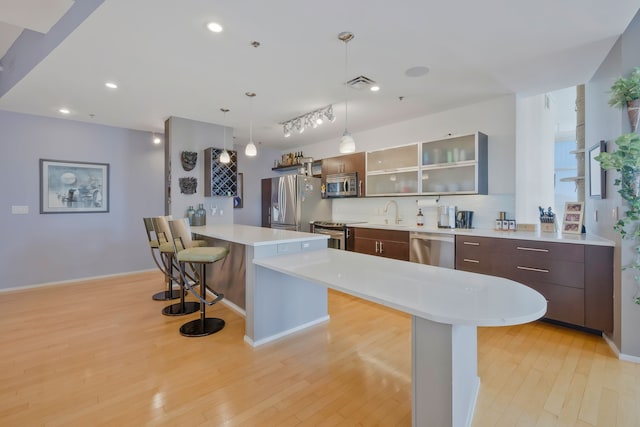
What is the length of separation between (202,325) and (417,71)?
3.28 m

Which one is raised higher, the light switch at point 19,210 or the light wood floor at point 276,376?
the light switch at point 19,210

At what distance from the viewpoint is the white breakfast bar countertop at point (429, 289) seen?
1147mm

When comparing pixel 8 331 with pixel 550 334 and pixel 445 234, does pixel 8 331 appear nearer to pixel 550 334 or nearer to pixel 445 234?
pixel 445 234

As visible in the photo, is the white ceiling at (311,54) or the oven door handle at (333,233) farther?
the oven door handle at (333,233)

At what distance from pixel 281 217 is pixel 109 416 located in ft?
13.8

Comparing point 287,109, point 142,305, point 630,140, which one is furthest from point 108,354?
point 630,140

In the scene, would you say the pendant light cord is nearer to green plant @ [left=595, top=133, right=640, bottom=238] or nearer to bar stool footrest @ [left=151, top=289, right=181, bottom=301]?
green plant @ [left=595, top=133, right=640, bottom=238]

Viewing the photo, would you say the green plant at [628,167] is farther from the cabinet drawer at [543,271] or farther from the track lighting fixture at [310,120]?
the track lighting fixture at [310,120]

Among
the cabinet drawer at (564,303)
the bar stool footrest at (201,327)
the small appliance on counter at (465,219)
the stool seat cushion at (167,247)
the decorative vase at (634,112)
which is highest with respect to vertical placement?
the decorative vase at (634,112)

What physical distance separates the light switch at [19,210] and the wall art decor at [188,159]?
90.8 inches

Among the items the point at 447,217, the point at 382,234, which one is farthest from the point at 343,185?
the point at 447,217

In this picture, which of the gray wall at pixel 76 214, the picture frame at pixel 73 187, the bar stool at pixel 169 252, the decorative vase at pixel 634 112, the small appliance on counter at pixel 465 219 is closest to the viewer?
the decorative vase at pixel 634 112

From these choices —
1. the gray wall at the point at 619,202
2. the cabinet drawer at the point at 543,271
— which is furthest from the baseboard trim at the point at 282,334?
the gray wall at the point at 619,202

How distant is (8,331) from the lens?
2.86 metres
